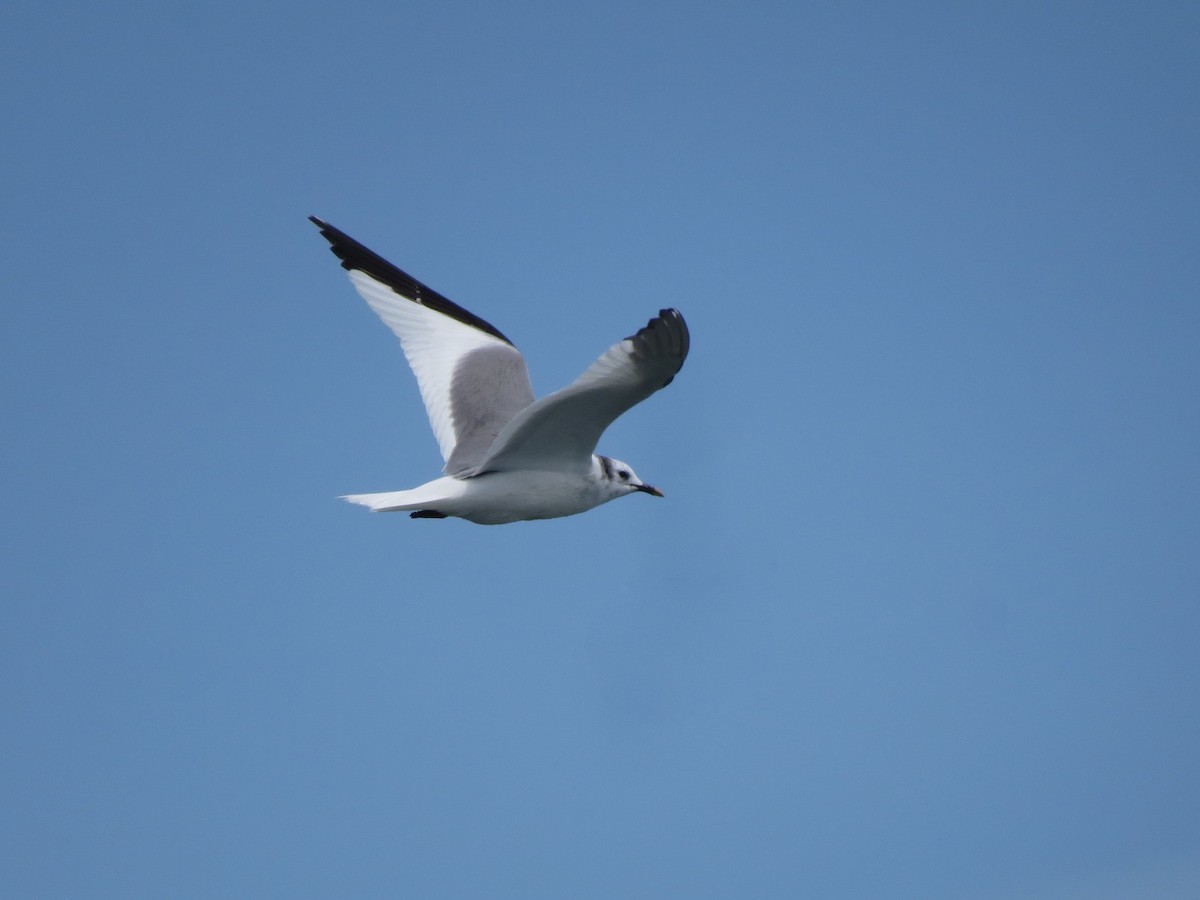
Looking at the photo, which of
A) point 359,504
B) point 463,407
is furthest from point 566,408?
point 463,407

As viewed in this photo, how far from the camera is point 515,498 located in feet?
19.3

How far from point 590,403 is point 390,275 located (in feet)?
10.1

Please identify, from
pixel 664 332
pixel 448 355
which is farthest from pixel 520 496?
pixel 448 355

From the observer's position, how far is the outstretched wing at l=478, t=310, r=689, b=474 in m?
4.84

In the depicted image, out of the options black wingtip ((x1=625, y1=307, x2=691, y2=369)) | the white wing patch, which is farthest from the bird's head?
black wingtip ((x1=625, y1=307, x2=691, y2=369))

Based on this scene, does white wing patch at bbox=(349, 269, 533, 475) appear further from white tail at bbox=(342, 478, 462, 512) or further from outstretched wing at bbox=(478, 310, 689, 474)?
outstretched wing at bbox=(478, 310, 689, 474)

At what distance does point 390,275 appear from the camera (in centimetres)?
Answer: 787

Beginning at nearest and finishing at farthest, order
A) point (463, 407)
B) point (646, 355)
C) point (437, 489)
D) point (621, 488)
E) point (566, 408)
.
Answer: point (646, 355)
point (566, 408)
point (437, 489)
point (621, 488)
point (463, 407)

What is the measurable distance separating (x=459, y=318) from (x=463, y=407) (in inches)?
41.6

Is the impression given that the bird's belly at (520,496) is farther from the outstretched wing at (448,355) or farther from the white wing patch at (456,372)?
the outstretched wing at (448,355)

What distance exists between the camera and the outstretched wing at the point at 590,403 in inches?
191

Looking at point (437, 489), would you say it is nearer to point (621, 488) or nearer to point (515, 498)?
point (515, 498)

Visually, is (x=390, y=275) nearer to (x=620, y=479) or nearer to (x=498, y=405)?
(x=498, y=405)

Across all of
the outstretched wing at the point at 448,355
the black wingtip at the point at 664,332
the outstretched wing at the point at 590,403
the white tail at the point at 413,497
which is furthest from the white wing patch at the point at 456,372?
the black wingtip at the point at 664,332
